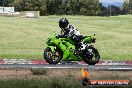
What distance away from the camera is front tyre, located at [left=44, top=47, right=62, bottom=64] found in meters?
13.0

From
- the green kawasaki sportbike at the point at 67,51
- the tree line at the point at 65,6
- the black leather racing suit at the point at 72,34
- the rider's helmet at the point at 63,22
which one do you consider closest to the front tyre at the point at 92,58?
the green kawasaki sportbike at the point at 67,51

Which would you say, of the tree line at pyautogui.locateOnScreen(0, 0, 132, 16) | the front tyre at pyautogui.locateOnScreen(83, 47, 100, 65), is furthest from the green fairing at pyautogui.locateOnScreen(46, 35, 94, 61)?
the tree line at pyautogui.locateOnScreen(0, 0, 132, 16)

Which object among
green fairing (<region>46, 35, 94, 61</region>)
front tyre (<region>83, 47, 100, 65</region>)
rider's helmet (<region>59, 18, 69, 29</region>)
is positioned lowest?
front tyre (<region>83, 47, 100, 65</region>)

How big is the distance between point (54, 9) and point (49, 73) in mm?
90945

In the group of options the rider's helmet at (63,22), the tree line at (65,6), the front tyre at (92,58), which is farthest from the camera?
the tree line at (65,6)

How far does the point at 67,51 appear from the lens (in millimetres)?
13055

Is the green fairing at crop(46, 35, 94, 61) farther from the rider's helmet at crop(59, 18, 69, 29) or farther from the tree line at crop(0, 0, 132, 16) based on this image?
Answer: the tree line at crop(0, 0, 132, 16)

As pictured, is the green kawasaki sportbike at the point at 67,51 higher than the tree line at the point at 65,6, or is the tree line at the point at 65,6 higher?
the tree line at the point at 65,6

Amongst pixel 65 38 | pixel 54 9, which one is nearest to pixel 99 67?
pixel 65 38

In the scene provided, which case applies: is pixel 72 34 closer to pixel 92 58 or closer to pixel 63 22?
pixel 63 22

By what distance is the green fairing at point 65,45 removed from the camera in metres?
12.9

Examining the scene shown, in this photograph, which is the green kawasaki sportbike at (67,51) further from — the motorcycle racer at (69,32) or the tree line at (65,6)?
the tree line at (65,6)

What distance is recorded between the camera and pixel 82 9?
104062 mm

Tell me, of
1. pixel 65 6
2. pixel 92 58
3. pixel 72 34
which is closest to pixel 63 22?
pixel 72 34
